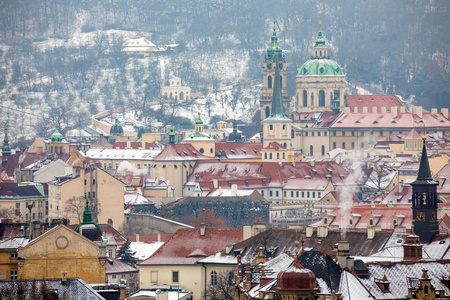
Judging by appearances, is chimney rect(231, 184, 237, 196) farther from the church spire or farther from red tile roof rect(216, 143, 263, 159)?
the church spire

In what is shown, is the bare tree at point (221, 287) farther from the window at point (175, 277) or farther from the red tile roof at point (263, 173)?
the red tile roof at point (263, 173)

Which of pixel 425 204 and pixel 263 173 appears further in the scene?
pixel 263 173

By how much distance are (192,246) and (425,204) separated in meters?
13.5

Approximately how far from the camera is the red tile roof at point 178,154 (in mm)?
185625

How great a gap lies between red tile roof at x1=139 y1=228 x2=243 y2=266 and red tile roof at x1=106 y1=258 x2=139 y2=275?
217 cm

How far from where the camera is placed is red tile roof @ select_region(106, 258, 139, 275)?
93.0 metres

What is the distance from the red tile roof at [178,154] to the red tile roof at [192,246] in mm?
91768

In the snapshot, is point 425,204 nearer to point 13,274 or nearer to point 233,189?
point 13,274

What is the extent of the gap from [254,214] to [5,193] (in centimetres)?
2284

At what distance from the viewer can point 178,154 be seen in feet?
612

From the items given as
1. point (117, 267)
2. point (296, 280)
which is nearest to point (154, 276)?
point (117, 267)

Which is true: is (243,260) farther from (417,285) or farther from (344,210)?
(344,210)

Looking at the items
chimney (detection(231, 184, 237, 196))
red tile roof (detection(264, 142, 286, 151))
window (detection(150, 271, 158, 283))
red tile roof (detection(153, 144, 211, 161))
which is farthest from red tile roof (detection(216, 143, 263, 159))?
window (detection(150, 271, 158, 283))

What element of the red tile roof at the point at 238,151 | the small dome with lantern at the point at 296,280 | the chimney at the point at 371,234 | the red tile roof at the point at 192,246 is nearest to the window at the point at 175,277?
the red tile roof at the point at 192,246
